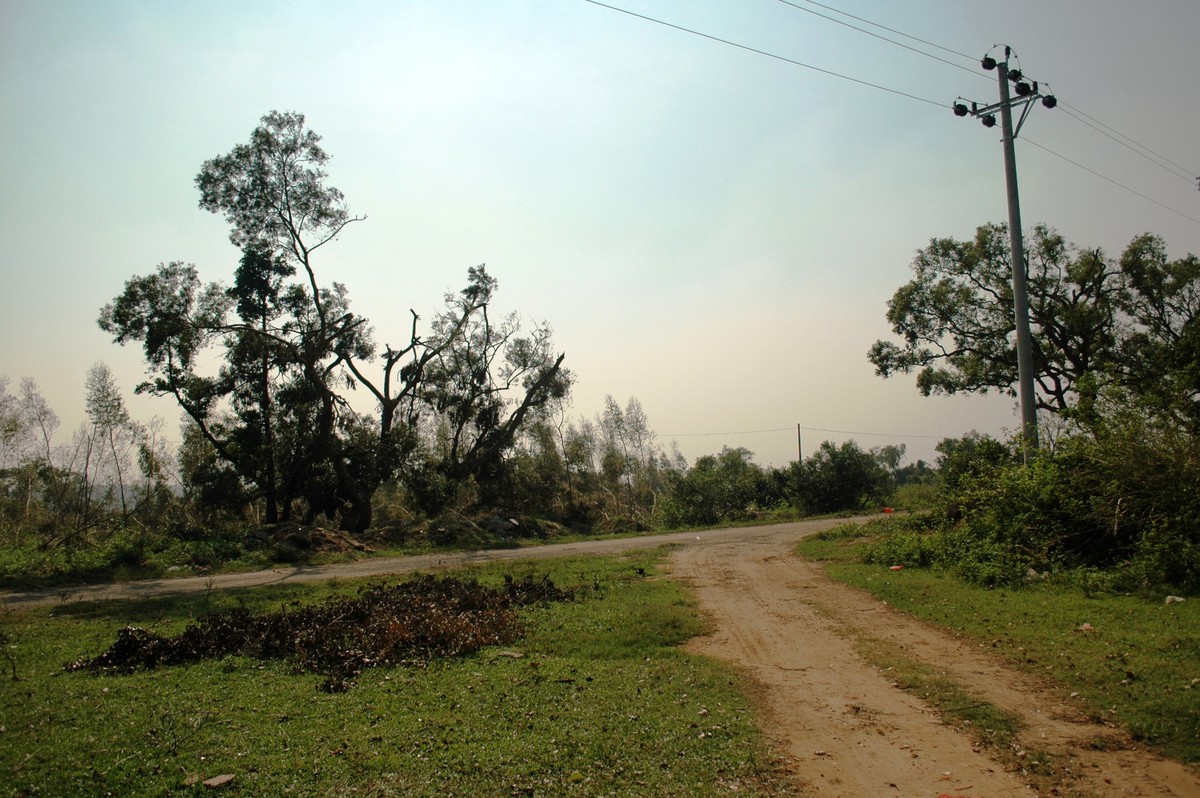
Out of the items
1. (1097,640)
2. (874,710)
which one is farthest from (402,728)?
(1097,640)

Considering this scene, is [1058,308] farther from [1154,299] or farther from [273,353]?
[273,353]

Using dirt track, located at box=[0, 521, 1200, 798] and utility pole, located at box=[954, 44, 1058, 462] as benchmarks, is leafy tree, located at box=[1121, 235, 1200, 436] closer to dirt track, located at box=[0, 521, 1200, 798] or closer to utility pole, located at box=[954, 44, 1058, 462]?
utility pole, located at box=[954, 44, 1058, 462]

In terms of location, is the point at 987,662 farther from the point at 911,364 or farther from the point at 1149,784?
the point at 911,364

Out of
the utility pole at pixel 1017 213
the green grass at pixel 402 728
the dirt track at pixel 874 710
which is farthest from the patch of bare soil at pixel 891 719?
the utility pole at pixel 1017 213

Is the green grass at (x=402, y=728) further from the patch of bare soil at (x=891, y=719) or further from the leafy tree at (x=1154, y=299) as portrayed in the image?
the leafy tree at (x=1154, y=299)

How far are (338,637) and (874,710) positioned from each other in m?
6.25

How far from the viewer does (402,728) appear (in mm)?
5715

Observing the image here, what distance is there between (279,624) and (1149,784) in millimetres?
9295

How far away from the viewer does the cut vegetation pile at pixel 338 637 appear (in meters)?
7.68

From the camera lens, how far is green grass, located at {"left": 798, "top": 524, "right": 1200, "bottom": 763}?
5633 mm

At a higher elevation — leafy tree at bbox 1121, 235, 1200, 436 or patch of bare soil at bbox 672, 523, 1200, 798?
leafy tree at bbox 1121, 235, 1200, 436

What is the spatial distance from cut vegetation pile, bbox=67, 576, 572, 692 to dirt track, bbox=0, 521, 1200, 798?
3188 millimetres

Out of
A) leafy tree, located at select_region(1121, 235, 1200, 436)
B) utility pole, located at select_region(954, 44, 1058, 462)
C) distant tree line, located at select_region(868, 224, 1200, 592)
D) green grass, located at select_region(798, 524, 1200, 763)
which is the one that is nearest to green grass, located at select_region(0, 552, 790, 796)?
green grass, located at select_region(798, 524, 1200, 763)

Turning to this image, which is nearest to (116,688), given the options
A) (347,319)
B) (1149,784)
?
(1149,784)
